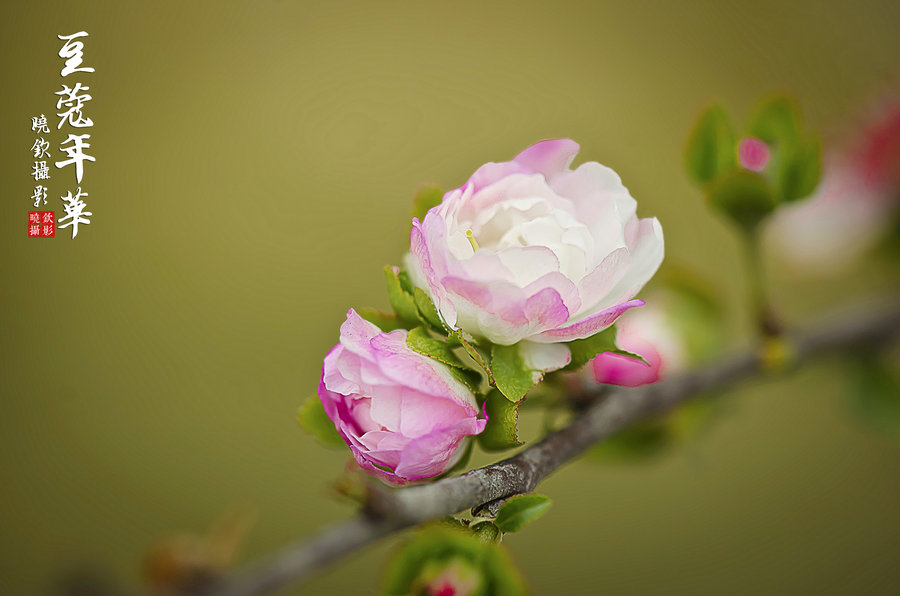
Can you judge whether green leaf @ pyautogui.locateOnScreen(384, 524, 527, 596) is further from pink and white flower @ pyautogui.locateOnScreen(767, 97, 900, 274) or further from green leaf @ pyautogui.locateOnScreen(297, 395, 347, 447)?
pink and white flower @ pyautogui.locateOnScreen(767, 97, 900, 274)

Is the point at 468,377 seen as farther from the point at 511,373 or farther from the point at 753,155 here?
the point at 753,155

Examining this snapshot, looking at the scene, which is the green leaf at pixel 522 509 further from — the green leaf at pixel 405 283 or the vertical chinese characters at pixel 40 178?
the vertical chinese characters at pixel 40 178

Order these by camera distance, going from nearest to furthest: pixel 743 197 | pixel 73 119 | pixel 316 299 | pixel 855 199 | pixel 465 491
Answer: pixel 465 491
pixel 743 197
pixel 73 119
pixel 855 199
pixel 316 299

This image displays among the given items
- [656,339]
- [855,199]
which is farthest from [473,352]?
[855,199]

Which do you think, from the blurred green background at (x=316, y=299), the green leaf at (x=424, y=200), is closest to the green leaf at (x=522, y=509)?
the green leaf at (x=424, y=200)

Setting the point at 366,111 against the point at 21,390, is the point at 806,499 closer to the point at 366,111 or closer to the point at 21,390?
the point at 366,111

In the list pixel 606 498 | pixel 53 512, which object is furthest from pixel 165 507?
pixel 606 498
